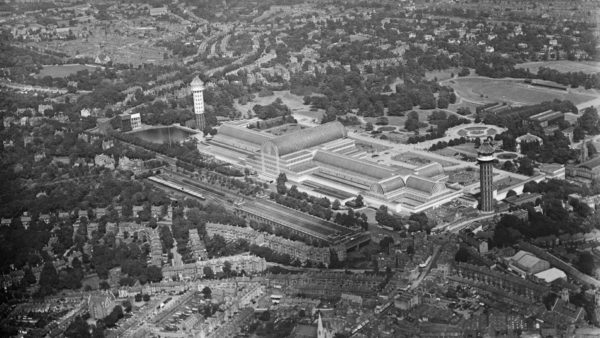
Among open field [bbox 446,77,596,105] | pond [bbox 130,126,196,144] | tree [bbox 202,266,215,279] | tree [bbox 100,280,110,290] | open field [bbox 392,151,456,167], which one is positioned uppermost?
tree [bbox 202,266,215,279]

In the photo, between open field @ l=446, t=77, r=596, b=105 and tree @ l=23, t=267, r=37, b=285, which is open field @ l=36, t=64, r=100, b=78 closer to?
open field @ l=446, t=77, r=596, b=105

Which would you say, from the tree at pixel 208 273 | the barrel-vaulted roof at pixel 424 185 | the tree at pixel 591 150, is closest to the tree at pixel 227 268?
the tree at pixel 208 273

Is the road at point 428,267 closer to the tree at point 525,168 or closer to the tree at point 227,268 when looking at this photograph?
the tree at point 227,268

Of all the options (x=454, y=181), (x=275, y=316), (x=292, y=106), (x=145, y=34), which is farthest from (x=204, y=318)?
(x=145, y=34)

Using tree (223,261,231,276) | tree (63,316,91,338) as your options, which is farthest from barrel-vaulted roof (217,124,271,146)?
tree (63,316,91,338)

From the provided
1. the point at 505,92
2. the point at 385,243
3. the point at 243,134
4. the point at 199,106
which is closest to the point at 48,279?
the point at 385,243
